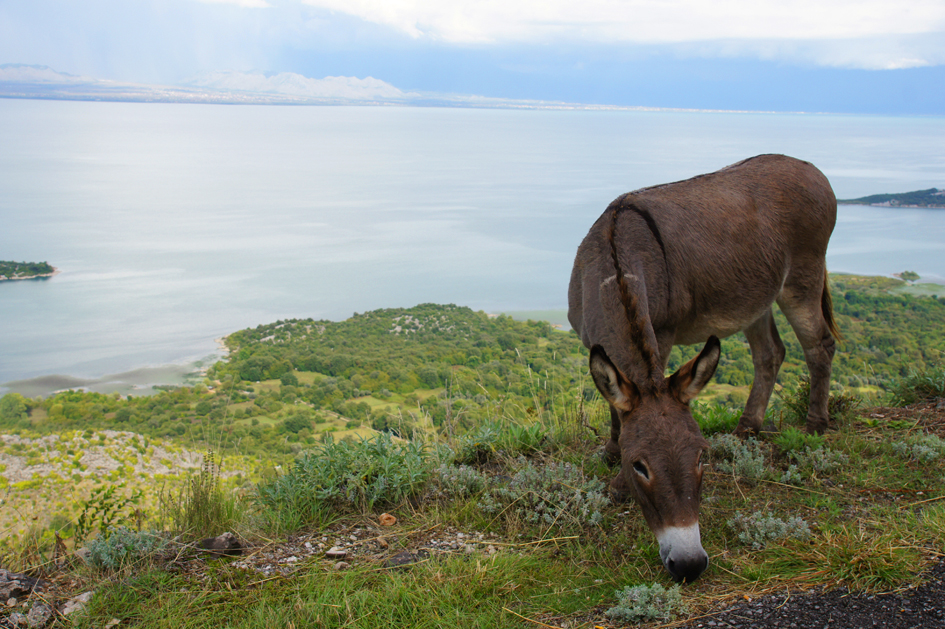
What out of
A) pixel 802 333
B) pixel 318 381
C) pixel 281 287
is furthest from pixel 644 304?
pixel 281 287

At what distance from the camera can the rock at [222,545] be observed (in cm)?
376

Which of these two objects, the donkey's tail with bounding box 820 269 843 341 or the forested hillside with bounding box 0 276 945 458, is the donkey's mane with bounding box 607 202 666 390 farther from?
the forested hillside with bounding box 0 276 945 458

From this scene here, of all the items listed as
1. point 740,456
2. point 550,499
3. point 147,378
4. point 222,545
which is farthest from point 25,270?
point 740,456

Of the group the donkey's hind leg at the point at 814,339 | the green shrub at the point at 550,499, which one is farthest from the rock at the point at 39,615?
the donkey's hind leg at the point at 814,339

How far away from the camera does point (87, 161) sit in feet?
467

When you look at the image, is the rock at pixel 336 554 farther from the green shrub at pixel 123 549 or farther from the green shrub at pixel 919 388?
the green shrub at pixel 919 388

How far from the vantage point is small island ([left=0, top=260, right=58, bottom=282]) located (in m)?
51.7

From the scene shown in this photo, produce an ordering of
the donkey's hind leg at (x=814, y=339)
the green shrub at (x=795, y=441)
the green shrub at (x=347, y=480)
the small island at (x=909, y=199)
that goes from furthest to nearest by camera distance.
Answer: the small island at (x=909, y=199) < the donkey's hind leg at (x=814, y=339) < the green shrub at (x=795, y=441) < the green shrub at (x=347, y=480)

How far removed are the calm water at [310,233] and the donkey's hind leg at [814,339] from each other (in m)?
37.3

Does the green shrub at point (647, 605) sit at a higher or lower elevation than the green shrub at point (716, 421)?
higher

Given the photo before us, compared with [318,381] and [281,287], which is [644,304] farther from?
[281,287]

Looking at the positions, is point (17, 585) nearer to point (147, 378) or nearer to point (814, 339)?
point (814, 339)

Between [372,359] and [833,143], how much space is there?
141 meters

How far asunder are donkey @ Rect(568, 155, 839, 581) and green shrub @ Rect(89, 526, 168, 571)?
294 centimetres
